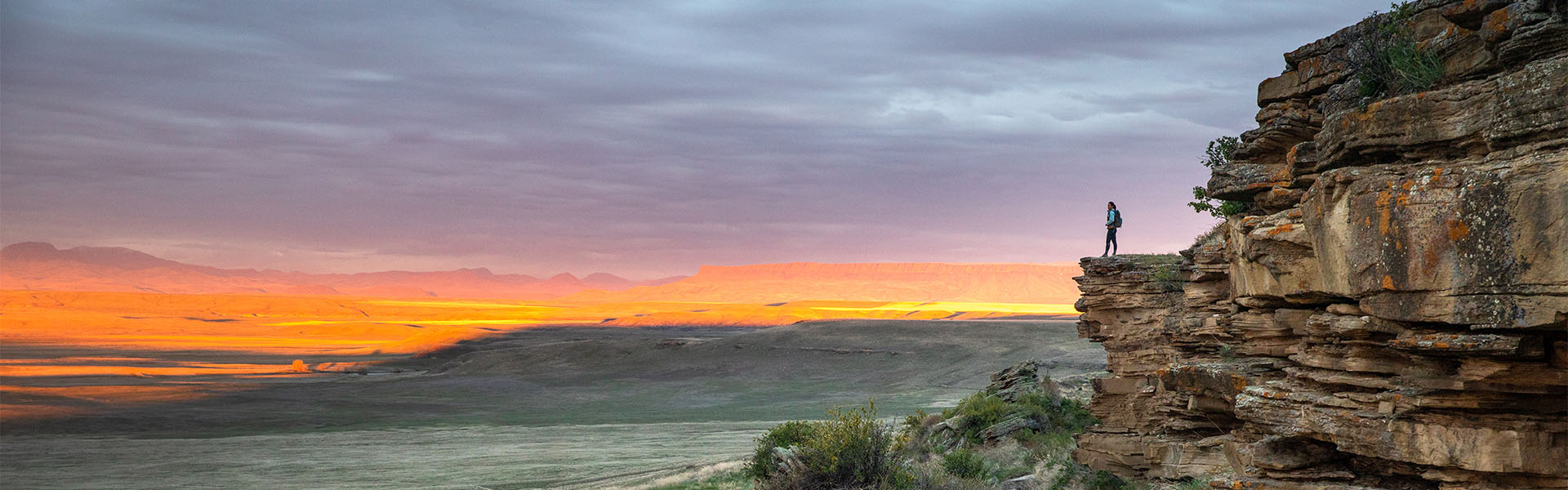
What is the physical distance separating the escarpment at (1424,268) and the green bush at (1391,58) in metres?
0.11

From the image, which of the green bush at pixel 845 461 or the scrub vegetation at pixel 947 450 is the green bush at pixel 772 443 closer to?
the scrub vegetation at pixel 947 450

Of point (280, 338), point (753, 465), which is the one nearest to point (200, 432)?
point (753, 465)

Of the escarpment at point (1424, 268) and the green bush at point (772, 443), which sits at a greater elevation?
the escarpment at point (1424, 268)

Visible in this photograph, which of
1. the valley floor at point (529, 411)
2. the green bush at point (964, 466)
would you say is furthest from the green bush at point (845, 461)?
the valley floor at point (529, 411)

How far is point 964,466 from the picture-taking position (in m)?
24.9

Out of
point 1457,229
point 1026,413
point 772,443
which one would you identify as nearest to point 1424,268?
point 1457,229

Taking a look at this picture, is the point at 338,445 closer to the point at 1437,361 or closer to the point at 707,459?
the point at 707,459

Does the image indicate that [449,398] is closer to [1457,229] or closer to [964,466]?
[964,466]

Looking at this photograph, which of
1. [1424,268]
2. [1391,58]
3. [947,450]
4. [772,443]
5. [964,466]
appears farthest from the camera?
[947,450]

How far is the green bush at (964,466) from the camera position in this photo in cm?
2452

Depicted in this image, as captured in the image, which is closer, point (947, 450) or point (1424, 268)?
point (1424, 268)

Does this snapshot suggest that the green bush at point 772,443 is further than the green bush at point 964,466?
Yes

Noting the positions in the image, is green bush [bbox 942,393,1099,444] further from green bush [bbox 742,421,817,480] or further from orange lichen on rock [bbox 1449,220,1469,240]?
orange lichen on rock [bbox 1449,220,1469,240]

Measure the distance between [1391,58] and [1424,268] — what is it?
283 centimetres
